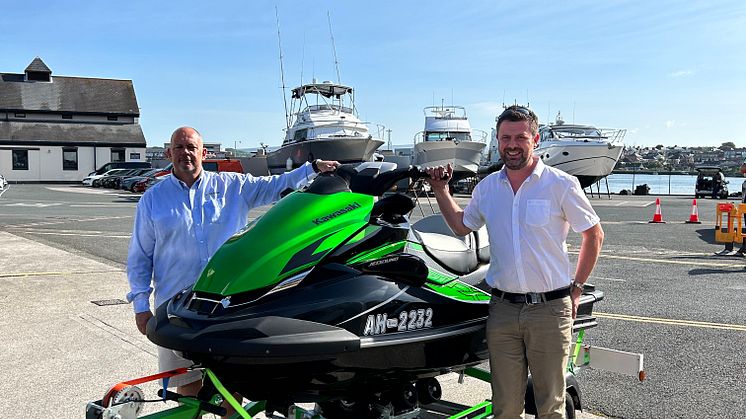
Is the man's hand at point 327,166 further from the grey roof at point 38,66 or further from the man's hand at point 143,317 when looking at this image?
the grey roof at point 38,66

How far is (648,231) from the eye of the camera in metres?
17.1

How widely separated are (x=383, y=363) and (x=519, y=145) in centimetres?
121

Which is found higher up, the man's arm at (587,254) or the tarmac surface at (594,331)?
the man's arm at (587,254)

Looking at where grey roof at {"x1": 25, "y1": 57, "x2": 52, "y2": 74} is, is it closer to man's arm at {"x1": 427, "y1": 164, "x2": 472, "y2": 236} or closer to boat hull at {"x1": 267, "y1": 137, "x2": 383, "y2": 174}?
boat hull at {"x1": 267, "y1": 137, "x2": 383, "y2": 174}

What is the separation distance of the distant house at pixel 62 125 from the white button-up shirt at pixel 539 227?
205ft

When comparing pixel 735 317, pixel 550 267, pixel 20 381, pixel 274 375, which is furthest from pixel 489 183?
pixel 735 317

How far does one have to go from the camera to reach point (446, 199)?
3520 millimetres

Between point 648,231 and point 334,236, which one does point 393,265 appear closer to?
point 334,236

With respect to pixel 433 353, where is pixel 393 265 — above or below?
above

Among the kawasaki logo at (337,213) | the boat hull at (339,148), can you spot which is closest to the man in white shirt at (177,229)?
the kawasaki logo at (337,213)

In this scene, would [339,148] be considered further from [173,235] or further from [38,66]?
[38,66]

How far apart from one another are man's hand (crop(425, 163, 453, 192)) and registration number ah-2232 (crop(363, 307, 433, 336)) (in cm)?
69

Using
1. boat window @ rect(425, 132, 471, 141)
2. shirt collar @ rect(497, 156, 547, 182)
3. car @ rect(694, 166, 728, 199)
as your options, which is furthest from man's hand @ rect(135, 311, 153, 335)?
boat window @ rect(425, 132, 471, 141)

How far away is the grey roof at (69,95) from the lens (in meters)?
62.5
